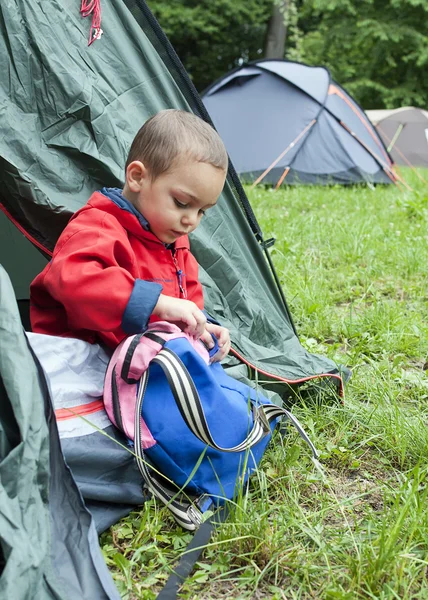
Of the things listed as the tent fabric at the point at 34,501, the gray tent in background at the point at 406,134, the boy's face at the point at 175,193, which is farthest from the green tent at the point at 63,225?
the gray tent in background at the point at 406,134

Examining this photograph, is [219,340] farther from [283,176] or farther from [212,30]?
[212,30]

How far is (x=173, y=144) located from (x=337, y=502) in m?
0.95

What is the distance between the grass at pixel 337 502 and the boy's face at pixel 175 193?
0.65 meters

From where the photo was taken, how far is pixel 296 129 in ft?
20.6

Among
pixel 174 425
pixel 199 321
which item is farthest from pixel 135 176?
pixel 174 425

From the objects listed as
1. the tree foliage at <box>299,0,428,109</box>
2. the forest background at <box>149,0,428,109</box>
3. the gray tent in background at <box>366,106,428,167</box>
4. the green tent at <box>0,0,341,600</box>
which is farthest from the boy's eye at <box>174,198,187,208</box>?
the tree foliage at <box>299,0,428,109</box>

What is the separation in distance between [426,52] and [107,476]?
49.0ft

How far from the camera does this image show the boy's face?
163 cm

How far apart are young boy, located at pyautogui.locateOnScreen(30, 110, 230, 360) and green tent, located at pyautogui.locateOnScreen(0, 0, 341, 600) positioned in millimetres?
209

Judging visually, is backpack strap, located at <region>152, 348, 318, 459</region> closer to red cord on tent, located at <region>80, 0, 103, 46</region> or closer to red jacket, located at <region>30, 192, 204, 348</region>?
red jacket, located at <region>30, 192, 204, 348</region>

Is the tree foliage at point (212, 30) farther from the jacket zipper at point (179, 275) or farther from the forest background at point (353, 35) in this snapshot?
the jacket zipper at point (179, 275)

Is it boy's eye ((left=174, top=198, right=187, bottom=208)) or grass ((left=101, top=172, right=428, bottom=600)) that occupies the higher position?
boy's eye ((left=174, top=198, right=187, bottom=208))

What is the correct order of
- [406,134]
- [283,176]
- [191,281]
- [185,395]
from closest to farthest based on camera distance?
[185,395]
[191,281]
[283,176]
[406,134]

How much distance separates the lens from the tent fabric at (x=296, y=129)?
624 centimetres
